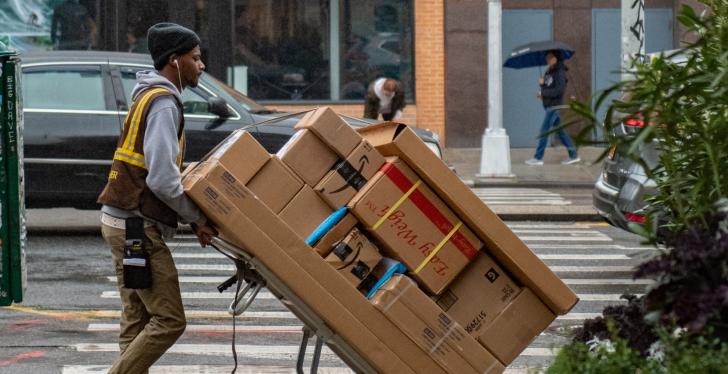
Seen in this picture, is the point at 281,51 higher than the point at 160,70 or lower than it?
lower

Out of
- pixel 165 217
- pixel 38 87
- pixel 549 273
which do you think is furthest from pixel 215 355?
pixel 38 87

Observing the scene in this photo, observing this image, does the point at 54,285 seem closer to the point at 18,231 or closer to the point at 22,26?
the point at 18,231

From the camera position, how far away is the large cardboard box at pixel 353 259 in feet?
17.7

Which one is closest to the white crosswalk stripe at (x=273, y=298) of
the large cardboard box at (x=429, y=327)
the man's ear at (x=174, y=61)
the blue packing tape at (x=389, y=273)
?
the large cardboard box at (x=429, y=327)

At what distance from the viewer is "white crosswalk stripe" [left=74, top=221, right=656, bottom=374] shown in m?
7.83

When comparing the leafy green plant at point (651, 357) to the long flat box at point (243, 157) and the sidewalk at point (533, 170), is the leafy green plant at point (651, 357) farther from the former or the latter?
the sidewalk at point (533, 170)

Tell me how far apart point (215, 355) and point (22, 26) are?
1549 cm

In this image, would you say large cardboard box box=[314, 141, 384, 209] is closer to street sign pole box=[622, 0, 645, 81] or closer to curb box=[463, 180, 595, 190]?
street sign pole box=[622, 0, 645, 81]

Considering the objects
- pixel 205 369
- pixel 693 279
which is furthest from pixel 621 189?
pixel 693 279

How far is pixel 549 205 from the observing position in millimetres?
16078

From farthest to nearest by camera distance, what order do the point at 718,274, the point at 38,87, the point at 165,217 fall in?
the point at 38,87
the point at 165,217
the point at 718,274

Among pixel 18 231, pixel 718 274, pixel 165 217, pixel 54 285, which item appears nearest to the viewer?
pixel 718 274

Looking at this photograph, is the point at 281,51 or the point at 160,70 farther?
the point at 281,51

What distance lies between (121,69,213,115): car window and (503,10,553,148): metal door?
36.2ft
